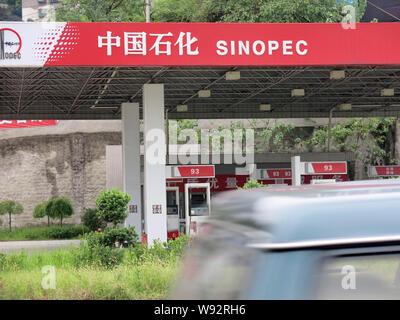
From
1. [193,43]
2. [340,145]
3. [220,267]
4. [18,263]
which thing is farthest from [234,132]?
[220,267]

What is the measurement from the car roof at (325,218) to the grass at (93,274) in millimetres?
8264

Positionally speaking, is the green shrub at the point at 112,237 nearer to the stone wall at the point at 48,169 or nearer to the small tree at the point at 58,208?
the small tree at the point at 58,208

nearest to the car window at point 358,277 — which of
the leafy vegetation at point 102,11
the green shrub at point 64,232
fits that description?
the green shrub at point 64,232

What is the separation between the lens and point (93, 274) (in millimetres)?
13352

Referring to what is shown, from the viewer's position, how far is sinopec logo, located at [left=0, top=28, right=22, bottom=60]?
18.0 meters

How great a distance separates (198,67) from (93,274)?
10682 mm

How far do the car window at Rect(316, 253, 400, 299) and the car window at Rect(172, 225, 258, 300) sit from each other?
0.29 metres

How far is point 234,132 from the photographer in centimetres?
4056

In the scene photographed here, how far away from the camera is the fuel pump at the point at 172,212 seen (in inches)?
1043

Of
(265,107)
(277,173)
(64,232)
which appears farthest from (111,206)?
(64,232)

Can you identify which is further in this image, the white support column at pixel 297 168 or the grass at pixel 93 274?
the white support column at pixel 297 168

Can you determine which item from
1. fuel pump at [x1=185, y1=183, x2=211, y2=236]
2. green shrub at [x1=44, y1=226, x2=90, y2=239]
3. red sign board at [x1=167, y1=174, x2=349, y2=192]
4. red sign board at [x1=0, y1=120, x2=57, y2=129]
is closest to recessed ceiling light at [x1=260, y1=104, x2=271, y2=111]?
red sign board at [x1=167, y1=174, x2=349, y2=192]

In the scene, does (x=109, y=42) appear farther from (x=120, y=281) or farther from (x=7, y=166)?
(x=7, y=166)

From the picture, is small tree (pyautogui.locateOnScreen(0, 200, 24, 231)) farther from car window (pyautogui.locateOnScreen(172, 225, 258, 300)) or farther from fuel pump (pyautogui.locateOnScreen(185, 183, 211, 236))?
car window (pyautogui.locateOnScreen(172, 225, 258, 300))
